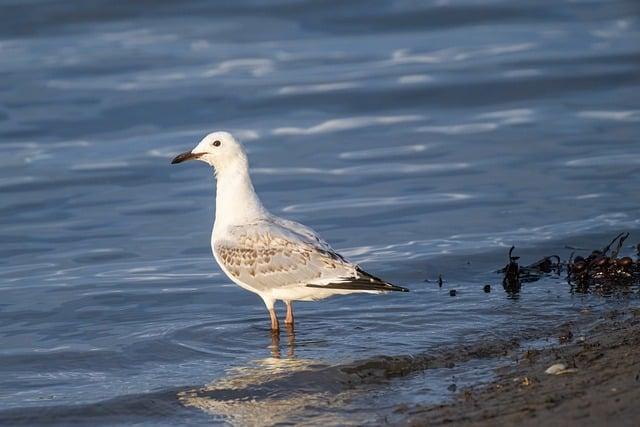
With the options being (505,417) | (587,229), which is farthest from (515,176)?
(505,417)

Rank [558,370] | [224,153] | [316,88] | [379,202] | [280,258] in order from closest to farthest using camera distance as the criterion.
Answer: [558,370], [280,258], [224,153], [379,202], [316,88]

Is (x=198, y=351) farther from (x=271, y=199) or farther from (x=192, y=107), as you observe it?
(x=192, y=107)

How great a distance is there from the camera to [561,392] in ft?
21.9

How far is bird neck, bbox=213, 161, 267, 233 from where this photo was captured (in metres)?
10.1

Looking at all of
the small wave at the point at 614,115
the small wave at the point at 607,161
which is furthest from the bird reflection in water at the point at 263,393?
the small wave at the point at 614,115

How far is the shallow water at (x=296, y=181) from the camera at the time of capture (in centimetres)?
891

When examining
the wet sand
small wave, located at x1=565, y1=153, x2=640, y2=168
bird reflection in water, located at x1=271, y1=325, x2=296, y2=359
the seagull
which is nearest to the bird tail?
the seagull

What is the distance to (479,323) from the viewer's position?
949cm

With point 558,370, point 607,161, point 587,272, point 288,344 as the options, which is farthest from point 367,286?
point 607,161

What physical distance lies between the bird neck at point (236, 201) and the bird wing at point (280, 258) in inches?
5.5

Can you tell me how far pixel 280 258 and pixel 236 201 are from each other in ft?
2.54

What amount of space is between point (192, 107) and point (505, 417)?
40.9 feet

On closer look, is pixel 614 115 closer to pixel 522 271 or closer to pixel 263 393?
pixel 522 271

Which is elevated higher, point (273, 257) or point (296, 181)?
point (296, 181)
